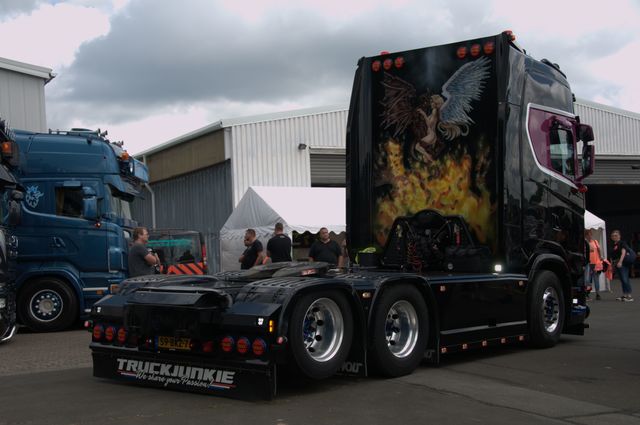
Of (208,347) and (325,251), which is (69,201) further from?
(208,347)

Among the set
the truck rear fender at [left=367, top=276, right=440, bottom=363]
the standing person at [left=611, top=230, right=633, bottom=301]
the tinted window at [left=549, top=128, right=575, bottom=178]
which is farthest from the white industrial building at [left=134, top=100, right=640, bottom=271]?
the truck rear fender at [left=367, top=276, right=440, bottom=363]

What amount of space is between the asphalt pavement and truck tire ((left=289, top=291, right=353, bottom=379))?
27 centimetres

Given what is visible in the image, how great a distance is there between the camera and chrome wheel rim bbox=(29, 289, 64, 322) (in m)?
14.1

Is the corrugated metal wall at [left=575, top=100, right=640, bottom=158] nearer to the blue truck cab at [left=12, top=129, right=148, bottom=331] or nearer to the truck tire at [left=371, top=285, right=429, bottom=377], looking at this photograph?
the blue truck cab at [left=12, top=129, right=148, bottom=331]

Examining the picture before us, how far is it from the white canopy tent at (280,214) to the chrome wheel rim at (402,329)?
37.0 ft

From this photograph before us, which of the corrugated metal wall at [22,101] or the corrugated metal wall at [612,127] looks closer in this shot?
the corrugated metal wall at [22,101]

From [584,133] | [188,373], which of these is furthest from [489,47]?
[188,373]

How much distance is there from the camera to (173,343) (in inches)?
278

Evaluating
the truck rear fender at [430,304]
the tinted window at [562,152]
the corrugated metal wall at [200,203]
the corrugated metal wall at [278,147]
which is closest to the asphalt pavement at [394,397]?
the truck rear fender at [430,304]

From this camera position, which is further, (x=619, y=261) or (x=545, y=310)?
Answer: (x=619, y=261)

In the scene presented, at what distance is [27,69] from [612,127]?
2185cm

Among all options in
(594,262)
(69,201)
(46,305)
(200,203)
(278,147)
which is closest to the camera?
(46,305)

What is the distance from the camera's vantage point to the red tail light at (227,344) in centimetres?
669

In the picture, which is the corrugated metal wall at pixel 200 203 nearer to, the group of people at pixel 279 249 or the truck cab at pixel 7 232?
the group of people at pixel 279 249
